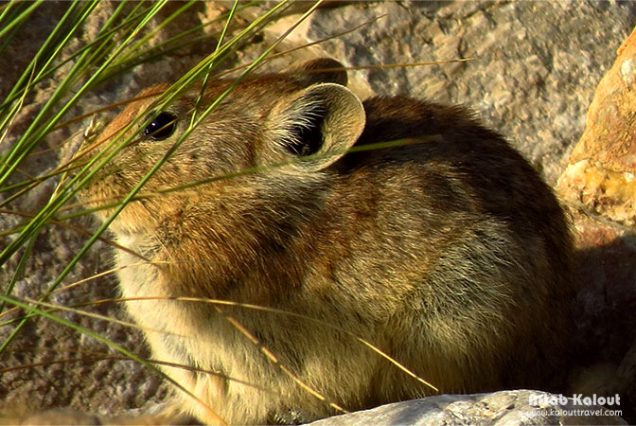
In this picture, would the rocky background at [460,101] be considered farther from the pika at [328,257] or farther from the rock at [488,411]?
the rock at [488,411]

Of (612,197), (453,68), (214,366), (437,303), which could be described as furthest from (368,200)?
(453,68)

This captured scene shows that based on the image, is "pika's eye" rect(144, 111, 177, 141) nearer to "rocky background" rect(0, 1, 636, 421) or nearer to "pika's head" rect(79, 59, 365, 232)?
"pika's head" rect(79, 59, 365, 232)

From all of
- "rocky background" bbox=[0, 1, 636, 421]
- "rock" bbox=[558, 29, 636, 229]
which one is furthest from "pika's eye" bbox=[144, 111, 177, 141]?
"rock" bbox=[558, 29, 636, 229]

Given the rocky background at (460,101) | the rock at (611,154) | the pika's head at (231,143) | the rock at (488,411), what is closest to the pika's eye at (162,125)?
the pika's head at (231,143)

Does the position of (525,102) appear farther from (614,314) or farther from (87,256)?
(87,256)

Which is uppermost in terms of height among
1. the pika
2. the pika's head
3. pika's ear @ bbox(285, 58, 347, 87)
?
pika's ear @ bbox(285, 58, 347, 87)

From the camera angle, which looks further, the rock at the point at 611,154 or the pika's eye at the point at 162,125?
the rock at the point at 611,154

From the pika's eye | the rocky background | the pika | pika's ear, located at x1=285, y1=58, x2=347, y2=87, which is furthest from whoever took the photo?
the rocky background
